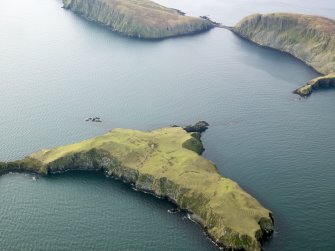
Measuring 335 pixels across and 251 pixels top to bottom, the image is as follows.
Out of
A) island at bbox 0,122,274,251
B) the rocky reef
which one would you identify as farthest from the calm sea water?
the rocky reef

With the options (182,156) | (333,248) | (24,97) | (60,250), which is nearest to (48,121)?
(24,97)

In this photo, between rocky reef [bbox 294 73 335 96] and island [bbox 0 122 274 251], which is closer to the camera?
island [bbox 0 122 274 251]

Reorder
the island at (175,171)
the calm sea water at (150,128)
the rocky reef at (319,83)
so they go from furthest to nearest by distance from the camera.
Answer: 1. the rocky reef at (319,83)
2. the calm sea water at (150,128)
3. the island at (175,171)

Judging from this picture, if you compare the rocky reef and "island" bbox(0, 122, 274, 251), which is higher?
the rocky reef

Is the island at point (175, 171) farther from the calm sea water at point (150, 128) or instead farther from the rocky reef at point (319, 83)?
the rocky reef at point (319, 83)

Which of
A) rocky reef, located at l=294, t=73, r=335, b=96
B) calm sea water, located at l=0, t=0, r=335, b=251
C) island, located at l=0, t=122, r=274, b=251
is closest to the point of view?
island, located at l=0, t=122, r=274, b=251

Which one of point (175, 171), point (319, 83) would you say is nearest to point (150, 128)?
point (175, 171)

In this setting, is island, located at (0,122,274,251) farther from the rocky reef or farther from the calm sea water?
the rocky reef

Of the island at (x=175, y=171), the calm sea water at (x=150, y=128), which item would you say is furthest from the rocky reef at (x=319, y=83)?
the island at (x=175, y=171)

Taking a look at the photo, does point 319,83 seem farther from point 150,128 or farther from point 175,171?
point 175,171
